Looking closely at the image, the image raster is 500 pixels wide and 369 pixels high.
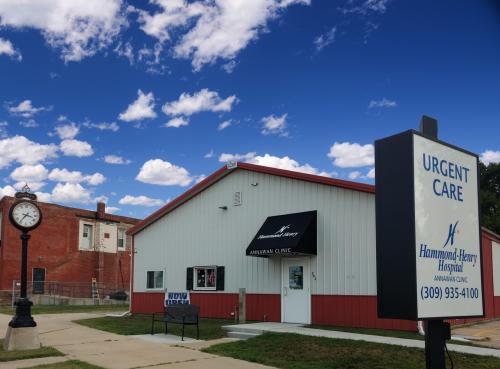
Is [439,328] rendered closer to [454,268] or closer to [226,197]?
[454,268]

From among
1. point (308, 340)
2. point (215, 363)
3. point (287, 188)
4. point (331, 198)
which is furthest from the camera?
point (287, 188)

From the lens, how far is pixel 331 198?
17.5 metres

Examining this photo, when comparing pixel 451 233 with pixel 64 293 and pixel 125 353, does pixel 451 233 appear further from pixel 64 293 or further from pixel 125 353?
pixel 64 293

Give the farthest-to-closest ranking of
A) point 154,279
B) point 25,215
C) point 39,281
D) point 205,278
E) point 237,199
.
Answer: point 39,281, point 154,279, point 205,278, point 237,199, point 25,215

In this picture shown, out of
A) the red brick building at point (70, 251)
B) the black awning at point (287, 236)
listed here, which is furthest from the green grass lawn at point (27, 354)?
the red brick building at point (70, 251)

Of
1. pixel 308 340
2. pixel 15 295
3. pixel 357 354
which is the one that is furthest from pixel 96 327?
pixel 15 295

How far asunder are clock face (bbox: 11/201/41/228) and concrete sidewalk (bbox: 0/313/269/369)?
3.05m

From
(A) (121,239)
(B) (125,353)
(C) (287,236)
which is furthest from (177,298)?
(A) (121,239)

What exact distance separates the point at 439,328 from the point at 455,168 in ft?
6.60

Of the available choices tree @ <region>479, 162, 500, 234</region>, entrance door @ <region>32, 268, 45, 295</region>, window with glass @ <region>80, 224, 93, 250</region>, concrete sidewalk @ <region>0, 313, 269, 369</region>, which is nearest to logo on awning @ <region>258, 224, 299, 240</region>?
concrete sidewalk @ <region>0, 313, 269, 369</region>

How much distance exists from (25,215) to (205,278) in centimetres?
945

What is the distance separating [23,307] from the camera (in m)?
13.0

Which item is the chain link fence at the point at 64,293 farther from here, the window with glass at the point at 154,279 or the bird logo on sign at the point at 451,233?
the bird logo on sign at the point at 451,233

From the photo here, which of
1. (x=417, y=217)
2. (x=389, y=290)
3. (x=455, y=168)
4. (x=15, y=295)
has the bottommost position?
(x=15, y=295)
